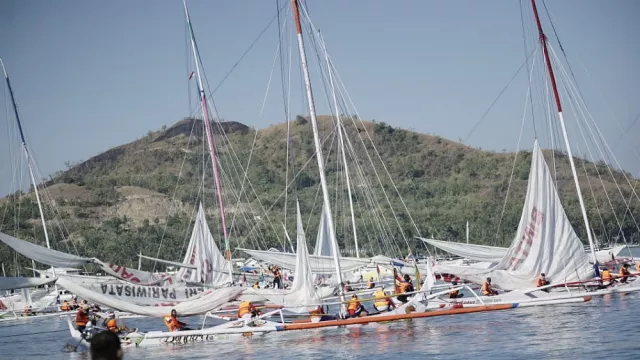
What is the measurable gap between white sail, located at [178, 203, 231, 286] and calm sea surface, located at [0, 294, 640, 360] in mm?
12539

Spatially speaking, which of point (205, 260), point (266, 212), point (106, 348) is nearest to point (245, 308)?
point (205, 260)

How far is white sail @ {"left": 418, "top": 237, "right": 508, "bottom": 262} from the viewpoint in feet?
153

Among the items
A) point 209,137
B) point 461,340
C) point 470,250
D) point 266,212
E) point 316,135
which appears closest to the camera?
point 461,340

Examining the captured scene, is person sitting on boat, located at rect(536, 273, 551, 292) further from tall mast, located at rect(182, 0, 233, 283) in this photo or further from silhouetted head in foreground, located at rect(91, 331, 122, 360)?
silhouetted head in foreground, located at rect(91, 331, 122, 360)

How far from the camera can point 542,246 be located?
3994cm

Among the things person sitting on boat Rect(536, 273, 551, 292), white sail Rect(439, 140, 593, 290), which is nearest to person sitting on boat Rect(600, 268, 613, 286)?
white sail Rect(439, 140, 593, 290)

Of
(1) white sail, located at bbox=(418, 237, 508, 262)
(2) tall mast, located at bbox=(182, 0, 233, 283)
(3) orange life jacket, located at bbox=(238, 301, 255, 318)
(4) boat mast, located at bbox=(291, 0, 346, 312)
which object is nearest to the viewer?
(4) boat mast, located at bbox=(291, 0, 346, 312)

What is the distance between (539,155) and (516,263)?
4.78m


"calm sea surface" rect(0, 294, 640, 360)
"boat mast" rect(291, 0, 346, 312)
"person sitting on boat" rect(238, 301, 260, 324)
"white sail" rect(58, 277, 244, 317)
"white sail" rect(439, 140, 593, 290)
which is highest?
"boat mast" rect(291, 0, 346, 312)

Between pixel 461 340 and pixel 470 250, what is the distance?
15.0 m

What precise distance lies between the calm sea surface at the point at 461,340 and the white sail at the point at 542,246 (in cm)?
159

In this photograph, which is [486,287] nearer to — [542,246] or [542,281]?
[542,281]

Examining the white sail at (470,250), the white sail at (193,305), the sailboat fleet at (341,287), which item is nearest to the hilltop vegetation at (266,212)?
the white sail at (470,250)

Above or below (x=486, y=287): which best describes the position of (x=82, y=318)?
above
